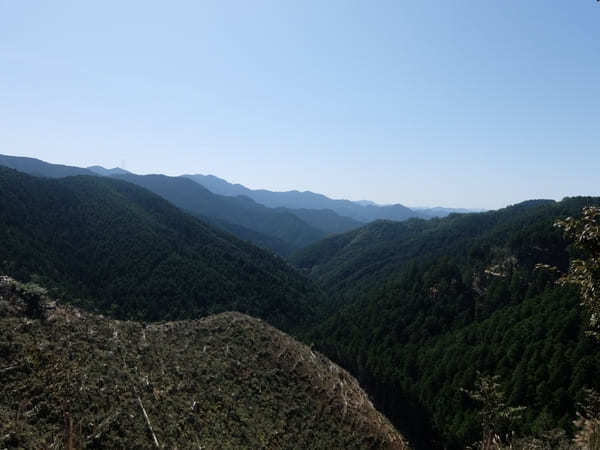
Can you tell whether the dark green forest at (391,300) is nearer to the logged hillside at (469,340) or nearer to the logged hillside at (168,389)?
the logged hillside at (469,340)

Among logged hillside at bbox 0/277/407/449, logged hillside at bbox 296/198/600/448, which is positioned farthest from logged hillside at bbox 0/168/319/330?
logged hillside at bbox 0/277/407/449

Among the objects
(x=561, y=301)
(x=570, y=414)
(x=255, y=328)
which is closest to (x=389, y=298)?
(x=561, y=301)

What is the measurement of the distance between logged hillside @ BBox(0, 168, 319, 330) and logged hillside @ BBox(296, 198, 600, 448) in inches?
1616

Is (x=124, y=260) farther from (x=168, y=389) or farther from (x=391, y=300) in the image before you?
(x=168, y=389)

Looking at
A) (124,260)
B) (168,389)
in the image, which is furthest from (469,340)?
(124,260)

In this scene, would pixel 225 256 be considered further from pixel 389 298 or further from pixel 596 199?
pixel 596 199

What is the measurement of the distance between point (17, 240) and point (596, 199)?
250 meters

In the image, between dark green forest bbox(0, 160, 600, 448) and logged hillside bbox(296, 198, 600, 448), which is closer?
logged hillside bbox(296, 198, 600, 448)

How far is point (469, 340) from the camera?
103812 mm

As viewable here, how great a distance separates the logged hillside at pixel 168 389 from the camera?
636 inches

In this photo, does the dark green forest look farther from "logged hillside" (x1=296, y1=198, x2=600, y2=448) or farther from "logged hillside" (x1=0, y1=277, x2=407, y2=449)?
"logged hillside" (x1=0, y1=277, x2=407, y2=449)

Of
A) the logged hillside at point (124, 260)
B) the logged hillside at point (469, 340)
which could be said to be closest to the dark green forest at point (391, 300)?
the logged hillside at point (469, 340)

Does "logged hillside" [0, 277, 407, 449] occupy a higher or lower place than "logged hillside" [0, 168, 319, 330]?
higher

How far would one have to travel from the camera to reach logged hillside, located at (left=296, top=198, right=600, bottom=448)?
74.4 metres
